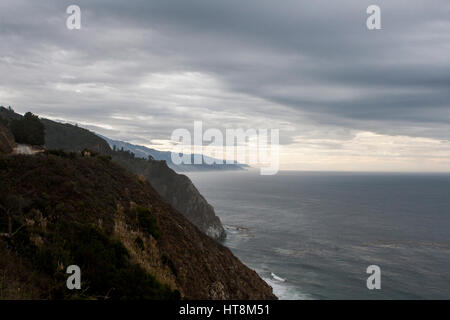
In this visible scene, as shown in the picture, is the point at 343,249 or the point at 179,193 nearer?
the point at 343,249

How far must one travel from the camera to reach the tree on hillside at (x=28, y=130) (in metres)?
38.8

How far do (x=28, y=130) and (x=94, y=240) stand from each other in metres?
33.2

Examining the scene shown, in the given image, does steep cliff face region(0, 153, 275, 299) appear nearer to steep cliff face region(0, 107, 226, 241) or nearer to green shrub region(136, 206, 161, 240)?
green shrub region(136, 206, 161, 240)

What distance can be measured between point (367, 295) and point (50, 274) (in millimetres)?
54208

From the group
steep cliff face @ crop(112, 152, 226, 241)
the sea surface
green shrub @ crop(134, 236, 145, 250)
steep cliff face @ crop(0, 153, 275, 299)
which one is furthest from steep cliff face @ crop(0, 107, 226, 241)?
green shrub @ crop(134, 236, 145, 250)

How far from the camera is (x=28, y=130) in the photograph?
128 feet

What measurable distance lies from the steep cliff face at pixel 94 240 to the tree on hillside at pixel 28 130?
18759 mm

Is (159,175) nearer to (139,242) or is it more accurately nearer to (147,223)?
(147,223)

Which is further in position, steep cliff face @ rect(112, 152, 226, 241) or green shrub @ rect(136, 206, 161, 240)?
steep cliff face @ rect(112, 152, 226, 241)

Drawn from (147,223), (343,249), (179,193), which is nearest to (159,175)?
(179,193)

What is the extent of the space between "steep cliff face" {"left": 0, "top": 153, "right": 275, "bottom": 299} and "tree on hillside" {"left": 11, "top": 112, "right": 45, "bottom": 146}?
1876cm

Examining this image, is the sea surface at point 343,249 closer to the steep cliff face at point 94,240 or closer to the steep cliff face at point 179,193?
the steep cliff face at point 179,193

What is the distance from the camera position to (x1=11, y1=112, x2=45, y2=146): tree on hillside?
38.8 metres
